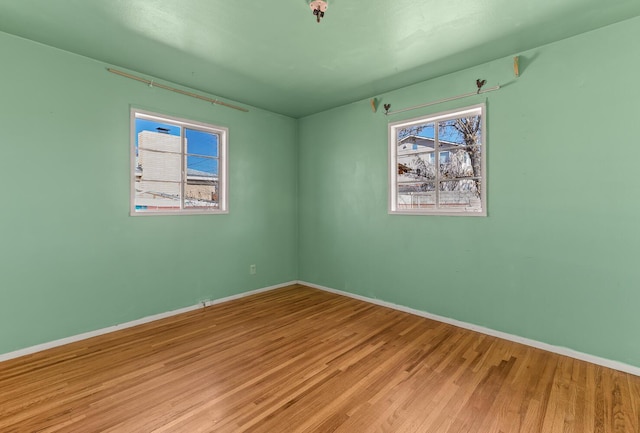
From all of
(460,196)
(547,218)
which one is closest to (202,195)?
(460,196)

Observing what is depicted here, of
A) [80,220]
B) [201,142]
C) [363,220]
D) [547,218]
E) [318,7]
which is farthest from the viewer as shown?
[363,220]

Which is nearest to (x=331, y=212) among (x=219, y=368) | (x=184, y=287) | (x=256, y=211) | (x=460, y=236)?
(x=256, y=211)

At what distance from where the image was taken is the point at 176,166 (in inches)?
142

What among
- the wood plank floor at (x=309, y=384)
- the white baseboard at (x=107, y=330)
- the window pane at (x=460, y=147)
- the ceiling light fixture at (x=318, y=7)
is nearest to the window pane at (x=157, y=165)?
the white baseboard at (x=107, y=330)

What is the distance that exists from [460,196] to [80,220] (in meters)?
3.91

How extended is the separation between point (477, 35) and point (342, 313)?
3068 millimetres

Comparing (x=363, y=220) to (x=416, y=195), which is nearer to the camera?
(x=416, y=195)

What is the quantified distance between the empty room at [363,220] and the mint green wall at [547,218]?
0.02 m

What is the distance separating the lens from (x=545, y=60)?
104 inches

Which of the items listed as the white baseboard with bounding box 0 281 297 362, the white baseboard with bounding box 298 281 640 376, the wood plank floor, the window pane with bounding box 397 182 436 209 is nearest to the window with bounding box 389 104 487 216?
the window pane with bounding box 397 182 436 209

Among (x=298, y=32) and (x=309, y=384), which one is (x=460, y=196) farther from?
(x=309, y=384)

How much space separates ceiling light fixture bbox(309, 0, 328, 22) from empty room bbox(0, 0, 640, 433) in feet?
0.04

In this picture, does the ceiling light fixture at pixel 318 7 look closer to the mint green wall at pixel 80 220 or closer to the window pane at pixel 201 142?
the mint green wall at pixel 80 220

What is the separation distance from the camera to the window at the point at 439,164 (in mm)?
3146
